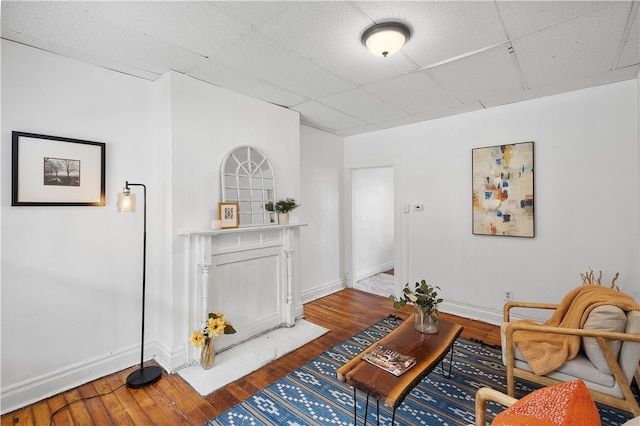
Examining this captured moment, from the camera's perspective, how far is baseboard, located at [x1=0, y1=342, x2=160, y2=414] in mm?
2051

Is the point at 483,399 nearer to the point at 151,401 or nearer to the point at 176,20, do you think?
the point at 151,401

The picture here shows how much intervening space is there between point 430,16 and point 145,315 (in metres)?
3.22

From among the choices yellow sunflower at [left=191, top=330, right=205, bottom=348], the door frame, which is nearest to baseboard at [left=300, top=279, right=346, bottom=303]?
the door frame

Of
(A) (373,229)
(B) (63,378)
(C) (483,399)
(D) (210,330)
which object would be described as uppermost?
(A) (373,229)

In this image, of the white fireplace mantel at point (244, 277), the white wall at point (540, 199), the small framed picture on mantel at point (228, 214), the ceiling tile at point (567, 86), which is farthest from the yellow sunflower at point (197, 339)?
the ceiling tile at point (567, 86)

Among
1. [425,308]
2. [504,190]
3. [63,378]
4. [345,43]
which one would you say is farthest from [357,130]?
[63,378]

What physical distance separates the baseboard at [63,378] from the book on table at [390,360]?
82.1 inches

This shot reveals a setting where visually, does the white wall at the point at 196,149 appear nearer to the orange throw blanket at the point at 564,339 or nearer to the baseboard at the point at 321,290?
the baseboard at the point at 321,290

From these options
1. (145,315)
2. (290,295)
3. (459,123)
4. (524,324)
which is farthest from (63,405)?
(459,123)

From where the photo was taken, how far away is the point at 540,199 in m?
3.22

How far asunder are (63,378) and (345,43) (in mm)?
3265

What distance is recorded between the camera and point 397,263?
4.33m

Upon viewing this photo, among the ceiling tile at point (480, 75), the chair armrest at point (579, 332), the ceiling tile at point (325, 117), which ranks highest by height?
the ceiling tile at point (325, 117)

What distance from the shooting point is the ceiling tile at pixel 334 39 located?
5.89ft
